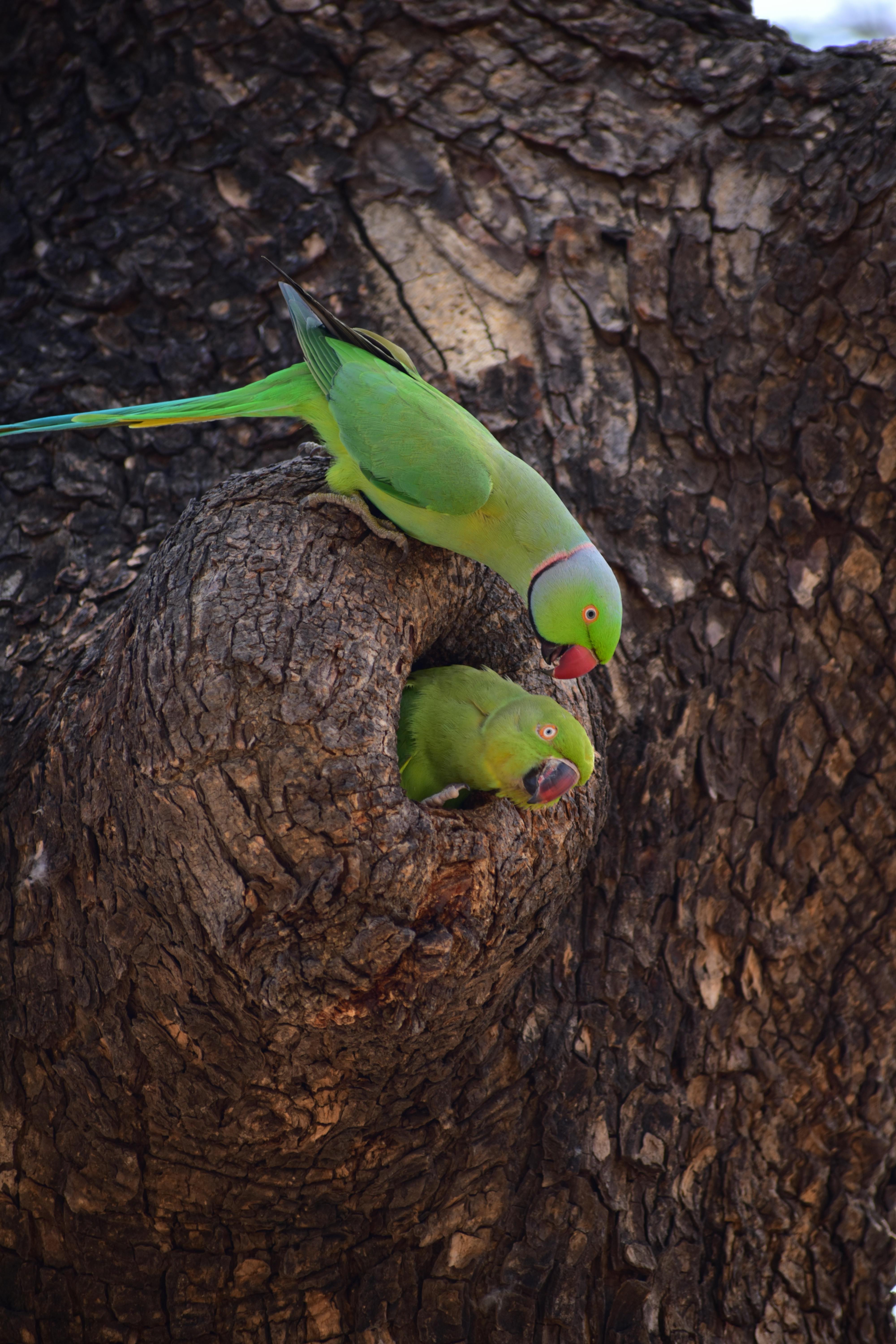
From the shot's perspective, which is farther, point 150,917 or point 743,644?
point 743,644

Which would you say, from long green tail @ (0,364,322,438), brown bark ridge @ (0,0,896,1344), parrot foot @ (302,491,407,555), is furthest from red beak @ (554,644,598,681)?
long green tail @ (0,364,322,438)

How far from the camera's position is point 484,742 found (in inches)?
103

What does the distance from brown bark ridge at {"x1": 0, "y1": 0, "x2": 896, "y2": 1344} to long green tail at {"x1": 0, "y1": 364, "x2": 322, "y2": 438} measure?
323mm

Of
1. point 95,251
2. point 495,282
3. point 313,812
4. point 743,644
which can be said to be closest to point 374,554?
point 313,812

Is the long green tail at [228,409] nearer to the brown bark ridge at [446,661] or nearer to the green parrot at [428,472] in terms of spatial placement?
the green parrot at [428,472]

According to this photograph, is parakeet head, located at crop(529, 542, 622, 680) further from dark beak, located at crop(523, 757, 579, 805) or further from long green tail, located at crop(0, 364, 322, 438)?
long green tail, located at crop(0, 364, 322, 438)

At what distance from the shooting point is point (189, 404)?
299cm

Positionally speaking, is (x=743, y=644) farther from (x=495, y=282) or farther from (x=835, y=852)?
(x=495, y=282)

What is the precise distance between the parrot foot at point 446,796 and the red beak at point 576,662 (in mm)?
424

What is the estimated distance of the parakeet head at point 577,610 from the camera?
2711 mm

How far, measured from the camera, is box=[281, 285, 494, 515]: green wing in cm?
264

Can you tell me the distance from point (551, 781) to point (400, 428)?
1.07 metres

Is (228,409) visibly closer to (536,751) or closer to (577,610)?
(577,610)

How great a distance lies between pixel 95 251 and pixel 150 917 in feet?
8.30
